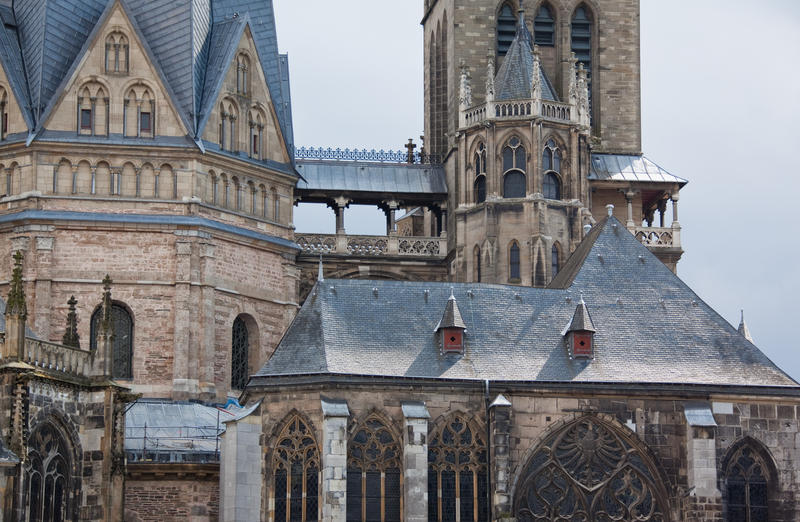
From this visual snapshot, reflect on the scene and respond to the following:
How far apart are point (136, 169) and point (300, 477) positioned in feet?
59.1

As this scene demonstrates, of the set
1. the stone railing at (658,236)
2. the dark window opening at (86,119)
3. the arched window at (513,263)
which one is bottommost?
the arched window at (513,263)

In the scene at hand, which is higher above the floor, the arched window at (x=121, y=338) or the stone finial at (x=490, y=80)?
the stone finial at (x=490, y=80)

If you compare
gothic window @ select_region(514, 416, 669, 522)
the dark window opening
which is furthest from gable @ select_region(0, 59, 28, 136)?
gothic window @ select_region(514, 416, 669, 522)

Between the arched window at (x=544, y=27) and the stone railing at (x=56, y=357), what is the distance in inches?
1231

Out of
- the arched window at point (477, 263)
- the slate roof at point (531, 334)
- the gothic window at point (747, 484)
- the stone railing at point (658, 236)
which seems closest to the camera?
the gothic window at point (747, 484)

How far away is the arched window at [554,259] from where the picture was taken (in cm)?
8075

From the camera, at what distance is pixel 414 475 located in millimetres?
65625

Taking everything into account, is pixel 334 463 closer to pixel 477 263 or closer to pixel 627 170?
pixel 477 263

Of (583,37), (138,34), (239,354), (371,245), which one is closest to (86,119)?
(138,34)

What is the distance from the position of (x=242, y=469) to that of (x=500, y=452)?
788 centimetres

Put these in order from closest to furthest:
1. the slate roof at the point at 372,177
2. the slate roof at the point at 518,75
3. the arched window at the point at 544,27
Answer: the slate roof at the point at 518,75 → the slate roof at the point at 372,177 → the arched window at the point at 544,27

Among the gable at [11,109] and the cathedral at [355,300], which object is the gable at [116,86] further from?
the gable at [11,109]

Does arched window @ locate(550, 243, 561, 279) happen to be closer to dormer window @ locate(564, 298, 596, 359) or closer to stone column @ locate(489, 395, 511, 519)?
dormer window @ locate(564, 298, 596, 359)

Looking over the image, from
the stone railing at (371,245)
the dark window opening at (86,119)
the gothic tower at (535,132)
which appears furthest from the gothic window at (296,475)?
the stone railing at (371,245)
